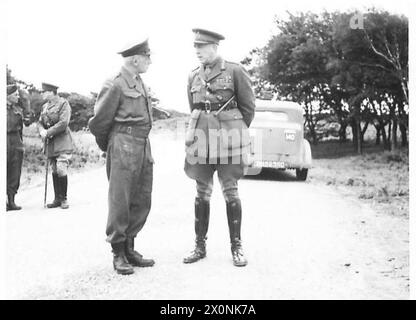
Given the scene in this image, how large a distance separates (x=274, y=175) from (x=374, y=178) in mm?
2107

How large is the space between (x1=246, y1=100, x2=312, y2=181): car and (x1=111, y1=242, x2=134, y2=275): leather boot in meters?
6.08

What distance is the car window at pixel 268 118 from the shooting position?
1030cm

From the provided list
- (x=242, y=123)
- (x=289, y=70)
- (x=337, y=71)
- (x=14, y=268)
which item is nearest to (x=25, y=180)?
(x=14, y=268)

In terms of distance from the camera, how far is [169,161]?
10305mm

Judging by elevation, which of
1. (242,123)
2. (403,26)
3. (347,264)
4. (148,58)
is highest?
(403,26)

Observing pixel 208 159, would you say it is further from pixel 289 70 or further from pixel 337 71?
pixel 289 70

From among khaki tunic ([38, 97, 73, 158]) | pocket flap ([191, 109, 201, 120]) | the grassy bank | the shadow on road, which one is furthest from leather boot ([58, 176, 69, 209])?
the shadow on road

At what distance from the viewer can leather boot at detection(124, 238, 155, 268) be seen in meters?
4.17

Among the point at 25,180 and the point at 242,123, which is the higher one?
the point at 242,123

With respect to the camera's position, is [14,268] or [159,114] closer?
[14,268]

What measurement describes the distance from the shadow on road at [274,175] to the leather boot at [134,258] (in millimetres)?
5827

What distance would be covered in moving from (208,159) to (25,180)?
181 inches

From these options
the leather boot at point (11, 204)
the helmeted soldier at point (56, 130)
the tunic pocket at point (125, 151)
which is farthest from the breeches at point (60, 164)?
the tunic pocket at point (125, 151)

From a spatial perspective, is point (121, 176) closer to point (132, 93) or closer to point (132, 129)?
point (132, 129)
